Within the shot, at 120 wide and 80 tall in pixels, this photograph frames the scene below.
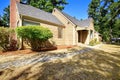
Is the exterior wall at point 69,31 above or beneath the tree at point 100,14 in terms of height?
beneath

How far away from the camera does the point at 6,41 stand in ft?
36.0

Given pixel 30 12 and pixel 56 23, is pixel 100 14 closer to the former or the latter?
pixel 56 23

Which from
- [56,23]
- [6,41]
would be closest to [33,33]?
[6,41]

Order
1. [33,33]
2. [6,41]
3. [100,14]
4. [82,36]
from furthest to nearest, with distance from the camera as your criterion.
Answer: [100,14], [82,36], [6,41], [33,33]

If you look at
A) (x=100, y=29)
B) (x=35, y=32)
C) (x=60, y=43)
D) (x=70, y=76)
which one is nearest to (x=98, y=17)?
(x=100, y=29)

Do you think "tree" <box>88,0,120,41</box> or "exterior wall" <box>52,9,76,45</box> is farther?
"tree" <box>88,0,120,41</box>

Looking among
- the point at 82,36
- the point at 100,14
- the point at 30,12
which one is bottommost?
the point at 82,36

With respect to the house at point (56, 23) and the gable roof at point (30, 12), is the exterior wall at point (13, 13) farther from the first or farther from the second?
the gable roof at point (30, 12)

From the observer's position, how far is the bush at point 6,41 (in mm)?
10381

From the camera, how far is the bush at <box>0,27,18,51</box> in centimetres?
1038

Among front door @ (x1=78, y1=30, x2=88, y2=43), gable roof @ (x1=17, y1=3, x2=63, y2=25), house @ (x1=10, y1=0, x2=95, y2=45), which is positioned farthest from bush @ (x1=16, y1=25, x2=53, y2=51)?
front door @ (x1=78, y1=30, x2=88, y2=43)

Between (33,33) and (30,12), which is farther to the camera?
(30,12)

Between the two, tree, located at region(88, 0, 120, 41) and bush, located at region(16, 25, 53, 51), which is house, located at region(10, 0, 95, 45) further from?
tree, located at region(88, 0, 120, 41)

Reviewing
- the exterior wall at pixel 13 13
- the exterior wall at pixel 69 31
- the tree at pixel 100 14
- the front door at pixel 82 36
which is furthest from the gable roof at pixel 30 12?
the tree at pixel 100 14
